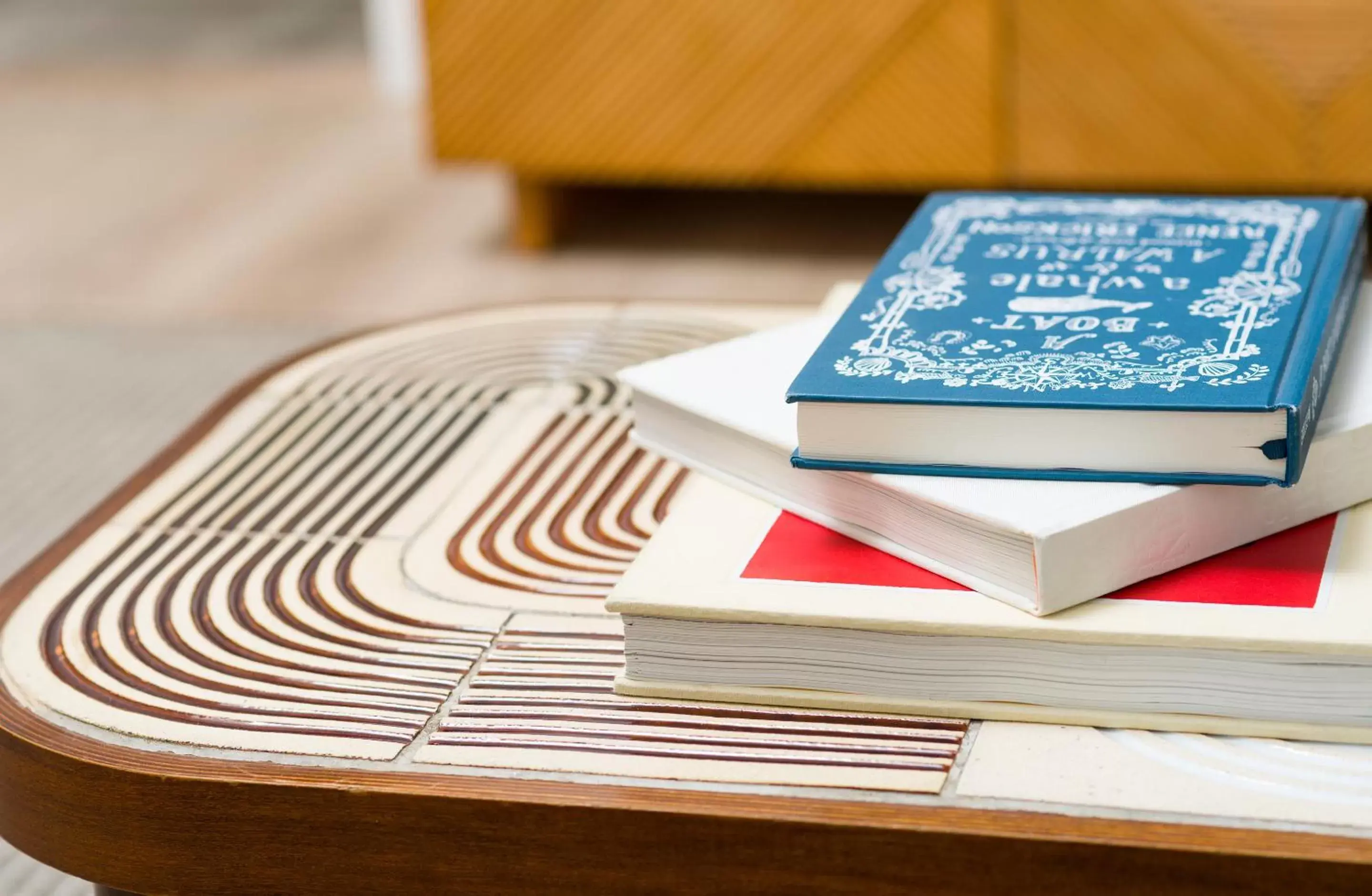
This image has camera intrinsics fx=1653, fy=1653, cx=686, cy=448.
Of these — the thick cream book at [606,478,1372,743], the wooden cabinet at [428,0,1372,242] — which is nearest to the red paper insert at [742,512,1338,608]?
the thick cream book at [606,478,1372,743]

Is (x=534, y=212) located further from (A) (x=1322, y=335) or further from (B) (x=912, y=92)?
(A) (x=1322, y=335)

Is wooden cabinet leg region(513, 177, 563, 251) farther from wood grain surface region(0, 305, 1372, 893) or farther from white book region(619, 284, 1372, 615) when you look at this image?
A: wood grain surface region(0, 305, 1372, 893)

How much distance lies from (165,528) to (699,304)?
16.4 inches

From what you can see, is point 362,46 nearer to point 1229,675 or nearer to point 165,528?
point 165,528

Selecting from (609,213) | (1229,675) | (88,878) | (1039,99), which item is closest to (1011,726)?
(1229,675)

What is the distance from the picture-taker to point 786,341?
2.53 ft

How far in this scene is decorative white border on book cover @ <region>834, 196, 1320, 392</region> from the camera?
623 millimetres

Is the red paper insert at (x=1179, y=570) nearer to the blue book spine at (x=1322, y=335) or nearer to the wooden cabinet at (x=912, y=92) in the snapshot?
the blue book spine at (x=1322, y=335)

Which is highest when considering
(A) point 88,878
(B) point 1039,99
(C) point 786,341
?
(C) point 786,341

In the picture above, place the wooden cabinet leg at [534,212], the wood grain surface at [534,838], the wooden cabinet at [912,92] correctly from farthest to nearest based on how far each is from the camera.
A: 1. the wooden cabinet leg at [534,212]
2. the wooden cabinet at [912,92]
3. the wood grain surface at [534,838]

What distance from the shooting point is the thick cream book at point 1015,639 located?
0.57 meters

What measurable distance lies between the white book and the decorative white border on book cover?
1.6 inches

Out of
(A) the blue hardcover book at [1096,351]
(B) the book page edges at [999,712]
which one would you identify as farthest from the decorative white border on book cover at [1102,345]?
(B) the book page edges at [999,712]

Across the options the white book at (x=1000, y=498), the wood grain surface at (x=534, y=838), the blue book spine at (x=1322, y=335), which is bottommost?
the wood grain surface at (x=534, y=838)
